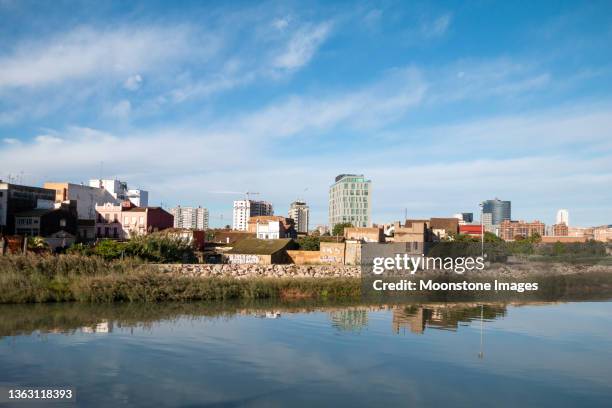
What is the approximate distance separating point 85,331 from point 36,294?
26.2 ft

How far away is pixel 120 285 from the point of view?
96.3 feet

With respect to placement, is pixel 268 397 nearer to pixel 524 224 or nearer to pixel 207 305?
pixel 207 305

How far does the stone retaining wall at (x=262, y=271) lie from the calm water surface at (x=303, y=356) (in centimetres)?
763

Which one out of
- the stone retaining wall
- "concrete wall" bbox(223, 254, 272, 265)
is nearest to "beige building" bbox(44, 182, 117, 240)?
"concrete wall" bbox(223, 254, 272, 265)

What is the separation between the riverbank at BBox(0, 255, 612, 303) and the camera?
2843cm

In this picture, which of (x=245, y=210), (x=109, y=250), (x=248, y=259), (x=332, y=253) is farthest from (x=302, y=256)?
(x=245, y=210)

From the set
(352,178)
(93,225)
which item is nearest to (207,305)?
(93,225)

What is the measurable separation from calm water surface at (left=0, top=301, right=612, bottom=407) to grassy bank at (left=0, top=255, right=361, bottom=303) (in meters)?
1.42

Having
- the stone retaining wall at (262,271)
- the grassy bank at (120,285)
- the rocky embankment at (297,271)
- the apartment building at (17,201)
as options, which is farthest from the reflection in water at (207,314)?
the apartment building at (17,201)

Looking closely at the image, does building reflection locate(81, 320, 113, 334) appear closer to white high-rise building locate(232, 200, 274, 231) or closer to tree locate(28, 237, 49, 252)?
tree locate(28, 237, 49, 252)

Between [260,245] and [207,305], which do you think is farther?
[260,245]

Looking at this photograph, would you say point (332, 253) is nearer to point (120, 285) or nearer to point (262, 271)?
point (262, 271)

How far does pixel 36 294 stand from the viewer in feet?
90.9

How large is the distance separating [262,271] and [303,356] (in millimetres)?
20779
